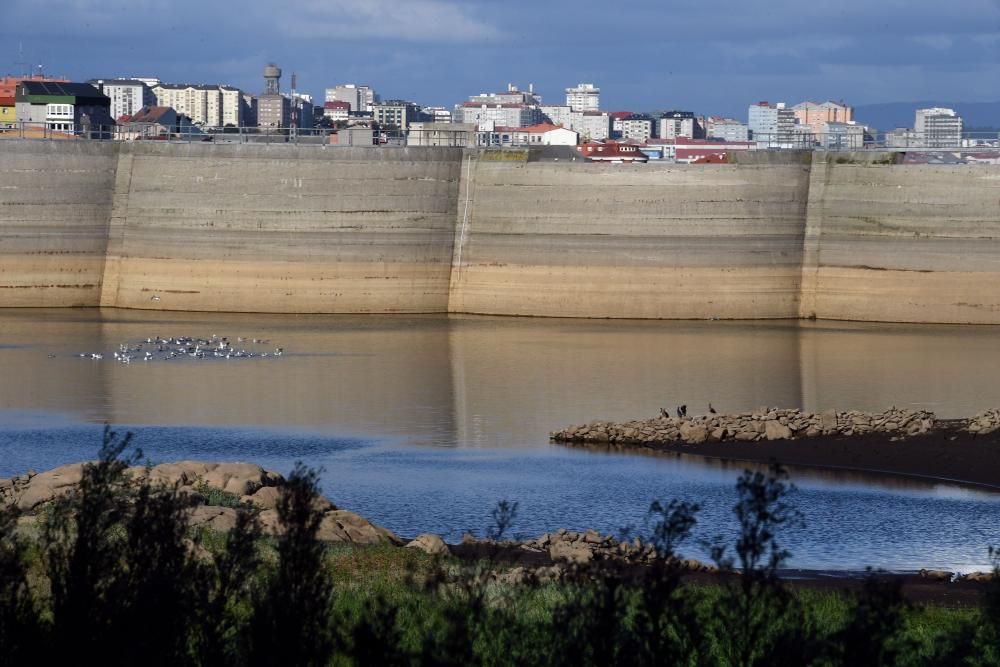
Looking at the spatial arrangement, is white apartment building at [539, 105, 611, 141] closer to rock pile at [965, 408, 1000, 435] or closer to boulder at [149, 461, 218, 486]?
rock pile at [965, 408, 1000, 435]

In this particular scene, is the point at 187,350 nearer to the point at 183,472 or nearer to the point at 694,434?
the point at 694,434

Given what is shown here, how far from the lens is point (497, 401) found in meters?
27.9

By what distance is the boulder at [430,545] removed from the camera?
14.4 metres

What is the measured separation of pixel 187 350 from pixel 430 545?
68.3ft

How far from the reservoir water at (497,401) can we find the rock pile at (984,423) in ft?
9.59

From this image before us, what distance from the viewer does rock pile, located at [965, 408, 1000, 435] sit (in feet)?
76.0

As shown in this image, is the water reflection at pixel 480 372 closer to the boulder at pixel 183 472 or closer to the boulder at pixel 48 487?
the boulder at pixel 183 472

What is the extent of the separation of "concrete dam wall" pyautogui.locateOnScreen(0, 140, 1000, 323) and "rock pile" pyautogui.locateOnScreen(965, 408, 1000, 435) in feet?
60.0

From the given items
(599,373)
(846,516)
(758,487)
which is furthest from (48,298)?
(758,487)

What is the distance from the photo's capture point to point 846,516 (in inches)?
704

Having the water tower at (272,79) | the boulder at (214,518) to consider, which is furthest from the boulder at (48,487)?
the water tower at (272,79)

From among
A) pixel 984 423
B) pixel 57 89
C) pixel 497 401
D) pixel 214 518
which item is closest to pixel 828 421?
pixel 984 423

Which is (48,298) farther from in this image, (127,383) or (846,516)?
(846,516)

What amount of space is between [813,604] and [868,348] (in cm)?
2526
